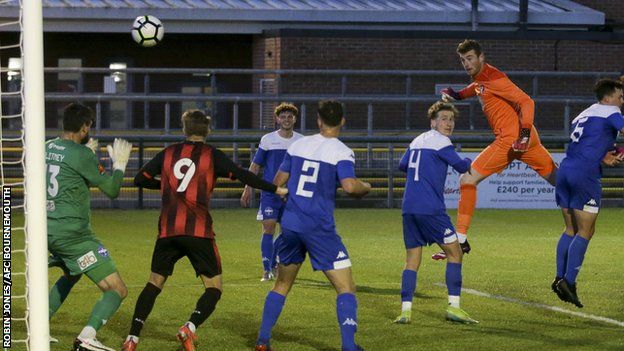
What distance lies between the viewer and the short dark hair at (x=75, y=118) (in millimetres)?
9172

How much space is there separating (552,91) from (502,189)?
7.35m

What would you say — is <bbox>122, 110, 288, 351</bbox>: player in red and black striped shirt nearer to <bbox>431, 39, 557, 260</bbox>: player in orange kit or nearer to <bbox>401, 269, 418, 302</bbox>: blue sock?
<bbox>401, 269, 418, 302</bbox>: blue sock

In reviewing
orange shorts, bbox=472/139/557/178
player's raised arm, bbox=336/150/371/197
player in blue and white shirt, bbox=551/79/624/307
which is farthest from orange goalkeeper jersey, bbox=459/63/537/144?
player's raised arm, bbox=336/150/371/197

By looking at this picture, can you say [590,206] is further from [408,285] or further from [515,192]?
[515,192]

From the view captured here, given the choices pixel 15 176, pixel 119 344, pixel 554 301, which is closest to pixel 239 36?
pixel 15 176

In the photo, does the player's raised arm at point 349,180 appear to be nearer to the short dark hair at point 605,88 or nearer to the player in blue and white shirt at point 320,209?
the player in blue and white shirt at point 320,209

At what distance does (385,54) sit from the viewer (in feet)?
102

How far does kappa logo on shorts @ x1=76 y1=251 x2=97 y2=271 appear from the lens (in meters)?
9.15

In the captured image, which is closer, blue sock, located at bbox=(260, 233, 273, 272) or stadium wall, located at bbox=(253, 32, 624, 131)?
blue sock, located at bbox=(260, 233, 273, 272)

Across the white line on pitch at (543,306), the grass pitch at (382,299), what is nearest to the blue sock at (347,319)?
the grass pitch at (382,299)

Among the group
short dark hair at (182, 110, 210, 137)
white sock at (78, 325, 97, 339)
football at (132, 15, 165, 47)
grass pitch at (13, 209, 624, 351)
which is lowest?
grass pitch at (13, 209, 624, 351)

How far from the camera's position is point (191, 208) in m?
8.98

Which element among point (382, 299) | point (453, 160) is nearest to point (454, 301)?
point (453, 160)

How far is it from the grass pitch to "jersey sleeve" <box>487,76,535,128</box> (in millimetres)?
1697
